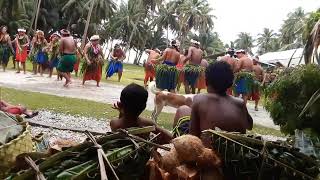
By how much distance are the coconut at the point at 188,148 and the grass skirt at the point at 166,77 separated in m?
11.1

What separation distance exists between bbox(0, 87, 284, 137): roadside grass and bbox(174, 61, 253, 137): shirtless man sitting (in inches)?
197

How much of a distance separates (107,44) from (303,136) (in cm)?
7502

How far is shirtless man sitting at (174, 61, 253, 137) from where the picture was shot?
9.70 ft

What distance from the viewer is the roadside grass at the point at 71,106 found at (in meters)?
8.82

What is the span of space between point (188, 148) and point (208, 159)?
0.09m

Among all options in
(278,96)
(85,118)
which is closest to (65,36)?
(85,118)

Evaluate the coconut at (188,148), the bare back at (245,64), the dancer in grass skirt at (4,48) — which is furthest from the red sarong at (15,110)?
the dancer in grass skirt at (4,48)

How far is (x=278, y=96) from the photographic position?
454 cm

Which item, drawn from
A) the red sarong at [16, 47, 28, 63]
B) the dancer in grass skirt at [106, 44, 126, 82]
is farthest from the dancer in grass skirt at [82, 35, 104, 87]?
the red sarong at [16, 47, 28, 63]

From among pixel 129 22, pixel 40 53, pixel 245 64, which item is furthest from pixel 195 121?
pixel 129 22

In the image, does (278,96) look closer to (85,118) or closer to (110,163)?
(110,163)

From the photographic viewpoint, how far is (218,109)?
9.87 ft

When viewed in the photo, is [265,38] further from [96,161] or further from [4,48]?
[96,161]

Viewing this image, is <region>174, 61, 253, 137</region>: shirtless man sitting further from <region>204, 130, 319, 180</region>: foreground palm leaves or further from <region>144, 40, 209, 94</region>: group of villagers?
<region>144, 40, 209, 94</region>: group of villagers
